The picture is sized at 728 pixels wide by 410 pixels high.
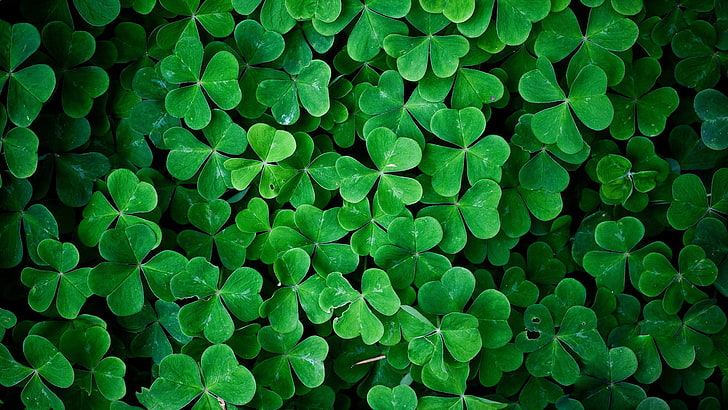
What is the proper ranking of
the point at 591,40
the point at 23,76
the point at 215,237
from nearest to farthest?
the point at 23,76 < the point at 591,40 < the point at 215,237

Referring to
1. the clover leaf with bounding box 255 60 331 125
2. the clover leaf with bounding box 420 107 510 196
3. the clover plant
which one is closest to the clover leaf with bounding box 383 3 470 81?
the clover plant

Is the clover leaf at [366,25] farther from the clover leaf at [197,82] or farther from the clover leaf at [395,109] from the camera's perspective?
the clover leaf at [197,82]

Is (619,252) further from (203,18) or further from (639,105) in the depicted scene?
(203,18)

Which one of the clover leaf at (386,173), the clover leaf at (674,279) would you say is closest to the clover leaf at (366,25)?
the clover leaf at (386,173)

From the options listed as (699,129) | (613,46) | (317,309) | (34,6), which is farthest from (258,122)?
(699,129)

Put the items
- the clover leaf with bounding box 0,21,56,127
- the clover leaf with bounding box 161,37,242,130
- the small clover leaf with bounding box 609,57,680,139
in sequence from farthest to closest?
the small clover leaf with bounding box 609,57,680,139
the clover leaf with bounding box 161,37,242,130
the clover leaf with bounding box 0,21,56,127

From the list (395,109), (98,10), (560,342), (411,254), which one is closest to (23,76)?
(98,10)

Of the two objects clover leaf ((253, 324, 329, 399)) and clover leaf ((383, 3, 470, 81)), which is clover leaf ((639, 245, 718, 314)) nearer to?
clover leaf ((383, 3, 470, 81))
